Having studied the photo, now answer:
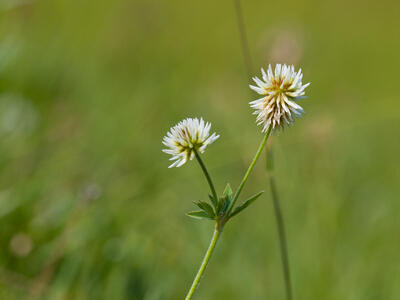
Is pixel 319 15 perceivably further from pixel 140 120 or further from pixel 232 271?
pixel 232 271

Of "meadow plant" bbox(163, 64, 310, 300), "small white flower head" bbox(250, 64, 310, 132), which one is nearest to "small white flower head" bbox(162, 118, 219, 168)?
"meadow plant" bbox(163, 64, 310, 300)

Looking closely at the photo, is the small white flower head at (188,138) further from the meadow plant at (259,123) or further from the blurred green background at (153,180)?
the blurred green background at (153,180)

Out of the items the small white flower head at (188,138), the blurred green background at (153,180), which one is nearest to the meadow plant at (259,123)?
the small white flower head at (188,138)

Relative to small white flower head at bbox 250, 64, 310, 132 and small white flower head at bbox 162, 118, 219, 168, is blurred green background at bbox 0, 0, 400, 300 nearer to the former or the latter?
small white flower head at bbox 162, 118, 219, 168

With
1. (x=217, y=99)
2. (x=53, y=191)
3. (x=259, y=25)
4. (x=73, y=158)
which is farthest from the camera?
(x=259, y=25)

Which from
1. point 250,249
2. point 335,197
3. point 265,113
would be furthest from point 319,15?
point 265,113

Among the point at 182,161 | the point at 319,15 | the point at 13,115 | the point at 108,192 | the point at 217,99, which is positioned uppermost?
the point at 319,15
